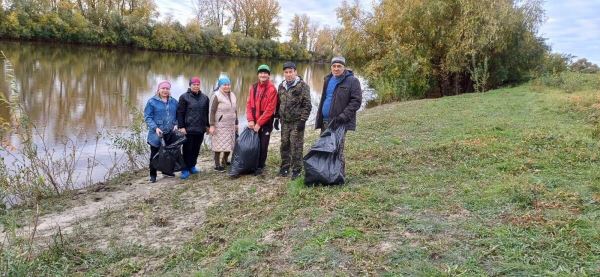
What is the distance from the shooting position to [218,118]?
6926mm

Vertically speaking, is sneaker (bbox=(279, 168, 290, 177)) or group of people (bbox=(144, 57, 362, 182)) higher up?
group of people (bbox=(144, 57, 362, 182))

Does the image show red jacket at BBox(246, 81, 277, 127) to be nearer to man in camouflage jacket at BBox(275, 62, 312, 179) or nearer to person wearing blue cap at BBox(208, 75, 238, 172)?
man in camouflage jacket at BBox(275, 62, 312, 179)

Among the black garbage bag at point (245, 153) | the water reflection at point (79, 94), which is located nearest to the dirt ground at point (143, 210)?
the black garbage bag at point (245, 153)

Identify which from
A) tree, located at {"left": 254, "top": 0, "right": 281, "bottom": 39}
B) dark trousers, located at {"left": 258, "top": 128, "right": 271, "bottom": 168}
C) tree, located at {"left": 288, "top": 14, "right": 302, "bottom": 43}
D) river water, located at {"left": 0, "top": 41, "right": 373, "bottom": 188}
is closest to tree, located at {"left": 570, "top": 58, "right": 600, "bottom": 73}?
river water, located at {"left": 0, "top": 41, "right": 373, "bottom": 188}

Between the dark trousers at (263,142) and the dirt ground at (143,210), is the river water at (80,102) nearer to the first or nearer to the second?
the dirt ground at (143,210)

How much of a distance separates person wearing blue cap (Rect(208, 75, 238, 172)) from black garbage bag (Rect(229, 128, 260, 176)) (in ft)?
1.54

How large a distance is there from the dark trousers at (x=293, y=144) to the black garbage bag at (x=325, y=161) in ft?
2.43

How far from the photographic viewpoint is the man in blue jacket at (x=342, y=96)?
5.43m

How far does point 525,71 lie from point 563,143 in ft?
57.5

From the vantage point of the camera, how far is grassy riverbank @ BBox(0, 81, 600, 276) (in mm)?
3434

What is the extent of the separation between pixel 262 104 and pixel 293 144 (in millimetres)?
760

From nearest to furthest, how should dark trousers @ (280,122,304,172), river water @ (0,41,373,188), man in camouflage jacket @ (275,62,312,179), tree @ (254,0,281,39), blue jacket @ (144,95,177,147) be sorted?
1. man in camouflage jacket @ (275,62,312,179)
2. dark trousers @ (280,122,304,172)
3. blue jacket @ (144,95,177,147)
4. river water @ (0,41,373,188)
5. tree @ (254,0,281,39)

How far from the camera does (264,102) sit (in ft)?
20.9

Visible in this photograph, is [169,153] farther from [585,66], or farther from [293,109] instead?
[585,66]
